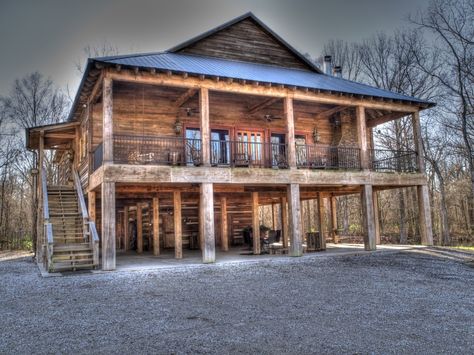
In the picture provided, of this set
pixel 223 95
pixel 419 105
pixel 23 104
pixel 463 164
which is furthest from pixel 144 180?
pixel 463 164

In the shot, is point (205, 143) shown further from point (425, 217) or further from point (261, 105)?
point (425, 217)

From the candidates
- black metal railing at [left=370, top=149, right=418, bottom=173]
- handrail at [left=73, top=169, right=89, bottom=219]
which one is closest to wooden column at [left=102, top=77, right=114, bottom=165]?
handrail at [left=73, top=169, right=89, bottom=219]

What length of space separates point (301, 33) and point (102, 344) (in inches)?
1302

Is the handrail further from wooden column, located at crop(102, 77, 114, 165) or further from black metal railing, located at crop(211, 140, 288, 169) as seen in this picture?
black metal railing, located at crop(211, 140, 288, 169)

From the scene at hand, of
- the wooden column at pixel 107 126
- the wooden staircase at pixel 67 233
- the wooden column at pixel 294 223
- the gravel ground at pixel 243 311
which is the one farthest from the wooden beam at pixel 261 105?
the wooden staircase at pixel 67 233

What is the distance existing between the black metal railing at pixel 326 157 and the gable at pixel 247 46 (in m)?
4.51

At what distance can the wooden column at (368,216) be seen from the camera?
51.8 ft

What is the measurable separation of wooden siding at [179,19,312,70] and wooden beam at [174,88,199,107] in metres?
2.76

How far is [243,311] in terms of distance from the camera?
6.88 meters

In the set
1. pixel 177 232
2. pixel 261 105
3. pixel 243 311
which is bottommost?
pixel 243 311

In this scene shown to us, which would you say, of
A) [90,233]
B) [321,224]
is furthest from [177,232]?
[321,224]

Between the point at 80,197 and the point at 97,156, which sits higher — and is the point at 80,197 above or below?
below

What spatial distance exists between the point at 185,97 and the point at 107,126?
3979 mm

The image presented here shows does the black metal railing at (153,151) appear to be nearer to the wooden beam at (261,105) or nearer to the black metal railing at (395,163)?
the wooden beam at (261,105)
